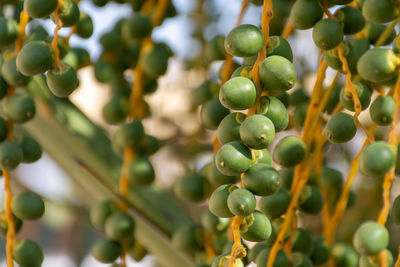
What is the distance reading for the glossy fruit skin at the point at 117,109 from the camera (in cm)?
77

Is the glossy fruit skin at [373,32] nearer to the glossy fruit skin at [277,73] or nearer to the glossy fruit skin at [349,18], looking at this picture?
the glossy fruit skin at [349,18]

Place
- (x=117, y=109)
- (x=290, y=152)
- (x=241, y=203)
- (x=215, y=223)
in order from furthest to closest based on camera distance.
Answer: (x=117, y=109) → (x=215, y=223) → (x=290, y=152) → (x=241, y=203)

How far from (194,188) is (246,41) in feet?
0.83

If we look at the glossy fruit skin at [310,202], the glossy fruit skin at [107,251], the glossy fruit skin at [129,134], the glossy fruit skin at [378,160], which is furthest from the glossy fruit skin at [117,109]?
the glossy fruit skin at [378,160]

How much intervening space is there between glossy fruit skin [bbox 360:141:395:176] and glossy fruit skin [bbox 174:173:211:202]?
262 millimetres

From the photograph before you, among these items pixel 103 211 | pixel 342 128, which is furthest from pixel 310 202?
pixel 103 211

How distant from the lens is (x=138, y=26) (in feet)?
2.35

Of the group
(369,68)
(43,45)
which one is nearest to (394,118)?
(369,68)

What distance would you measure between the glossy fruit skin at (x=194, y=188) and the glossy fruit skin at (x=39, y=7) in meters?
0.25

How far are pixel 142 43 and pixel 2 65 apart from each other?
0.23m

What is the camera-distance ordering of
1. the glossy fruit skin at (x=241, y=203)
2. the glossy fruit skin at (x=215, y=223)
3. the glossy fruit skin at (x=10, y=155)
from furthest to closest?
the glossy fruit skin at (x=215, y=223) → the glossy fruit skin at (x=10, y=155) → the glossy fruit skin at (x=241, y=203)

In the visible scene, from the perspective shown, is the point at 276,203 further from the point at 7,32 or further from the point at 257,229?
the point at 7,32

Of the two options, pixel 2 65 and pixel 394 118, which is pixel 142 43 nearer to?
pixel 2 65

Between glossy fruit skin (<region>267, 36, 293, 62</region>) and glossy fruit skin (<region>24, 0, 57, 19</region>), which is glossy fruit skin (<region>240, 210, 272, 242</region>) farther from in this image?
glossy fruit skin (<region>24, 0, 57, 19</region>)
